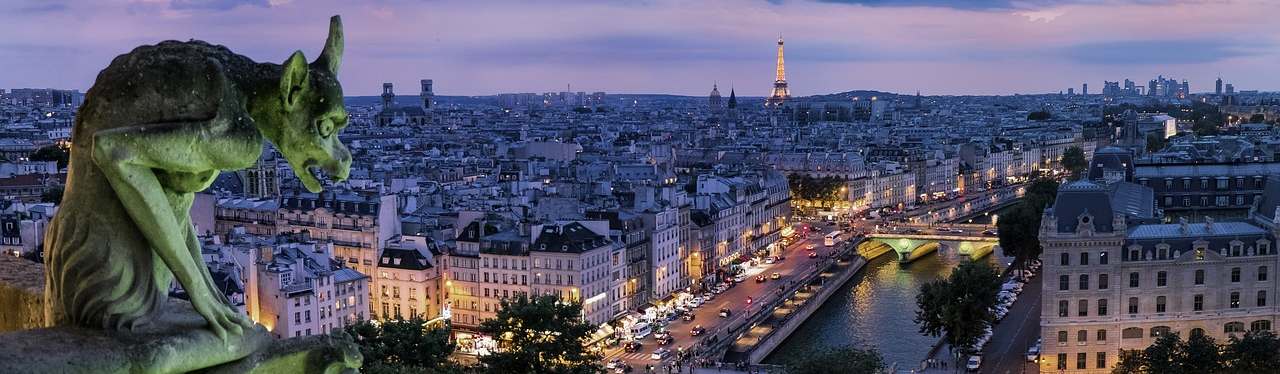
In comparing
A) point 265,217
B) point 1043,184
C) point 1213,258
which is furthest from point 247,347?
point 1043,184

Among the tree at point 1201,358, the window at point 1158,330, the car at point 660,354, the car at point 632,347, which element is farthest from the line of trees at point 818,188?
the tree at point 1201,358

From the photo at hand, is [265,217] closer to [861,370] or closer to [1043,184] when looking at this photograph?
[861,370]

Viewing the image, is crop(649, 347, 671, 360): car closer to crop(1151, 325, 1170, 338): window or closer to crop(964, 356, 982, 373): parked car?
crop(964, 356, 982, 373): parked car

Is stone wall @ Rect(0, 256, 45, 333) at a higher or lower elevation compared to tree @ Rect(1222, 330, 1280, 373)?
higher

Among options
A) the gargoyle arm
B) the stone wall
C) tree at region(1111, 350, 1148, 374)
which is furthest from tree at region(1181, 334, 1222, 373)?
the gargoyle arm

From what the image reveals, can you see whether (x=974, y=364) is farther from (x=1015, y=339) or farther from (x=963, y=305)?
(x=1015, y=339)

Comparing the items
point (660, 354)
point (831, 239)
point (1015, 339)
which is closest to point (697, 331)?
point (660, 354)
